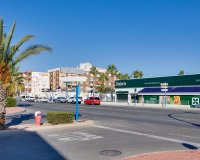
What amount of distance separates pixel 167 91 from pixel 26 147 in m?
53.6

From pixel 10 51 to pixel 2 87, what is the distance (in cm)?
225

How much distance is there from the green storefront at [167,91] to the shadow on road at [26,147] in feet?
135

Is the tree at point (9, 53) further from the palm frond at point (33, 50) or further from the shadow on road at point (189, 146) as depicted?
the shadow on road at point (189, 146)

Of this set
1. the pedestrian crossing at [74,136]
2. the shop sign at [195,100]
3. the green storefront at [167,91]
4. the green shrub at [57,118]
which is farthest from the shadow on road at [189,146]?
the shop sign at [195,100]

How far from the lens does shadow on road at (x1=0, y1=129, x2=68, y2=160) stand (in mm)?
10734

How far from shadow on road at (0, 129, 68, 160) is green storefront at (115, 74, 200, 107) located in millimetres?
41159

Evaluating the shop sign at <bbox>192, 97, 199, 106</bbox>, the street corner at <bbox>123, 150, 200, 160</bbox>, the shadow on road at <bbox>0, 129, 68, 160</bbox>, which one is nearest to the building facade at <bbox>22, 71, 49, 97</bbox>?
the shop sign at <bbox>192, 97, 199, 106</bbox>

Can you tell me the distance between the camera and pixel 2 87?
1762 cm

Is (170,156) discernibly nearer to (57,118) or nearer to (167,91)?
(57,118)

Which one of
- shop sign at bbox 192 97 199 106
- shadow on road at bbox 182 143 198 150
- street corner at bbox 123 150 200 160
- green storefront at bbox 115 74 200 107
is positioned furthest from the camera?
green storefront at bbox 115 74 200 107

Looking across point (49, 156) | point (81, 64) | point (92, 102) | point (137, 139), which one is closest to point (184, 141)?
point (137, 139)

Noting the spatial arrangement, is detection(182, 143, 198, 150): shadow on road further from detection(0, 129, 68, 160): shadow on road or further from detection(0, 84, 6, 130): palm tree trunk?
detection(0, 84, 6, 130): palm tree trunk

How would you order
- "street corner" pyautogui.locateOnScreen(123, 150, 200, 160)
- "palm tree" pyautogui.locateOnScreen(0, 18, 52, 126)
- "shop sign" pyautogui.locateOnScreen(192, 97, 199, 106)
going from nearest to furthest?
1. "street corner" pyautogui.locateOnScreen(123, 150, 200, 160)
2. "palm tree" pyautogui.locateOnScreen(0, 18, 52, 126)
3. "shop sign" pyautogui.locateOnScreen(192, 97, 199, 106)

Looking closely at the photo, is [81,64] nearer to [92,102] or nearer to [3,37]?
[92,102]
